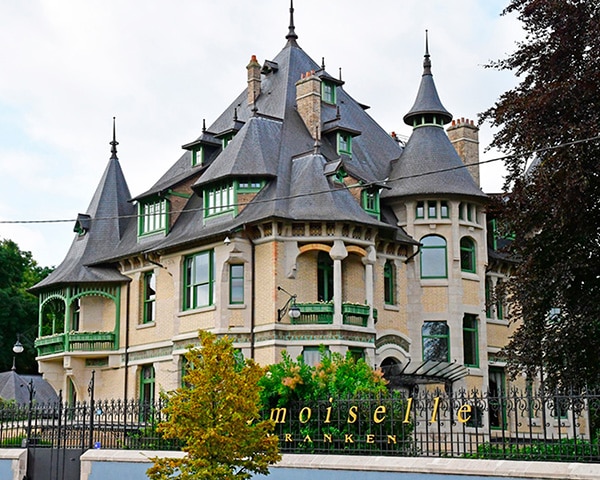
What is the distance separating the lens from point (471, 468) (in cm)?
1545

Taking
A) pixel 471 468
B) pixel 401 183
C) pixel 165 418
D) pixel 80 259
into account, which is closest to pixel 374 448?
pixel 471 468

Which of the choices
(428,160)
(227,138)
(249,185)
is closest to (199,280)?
(249,185)

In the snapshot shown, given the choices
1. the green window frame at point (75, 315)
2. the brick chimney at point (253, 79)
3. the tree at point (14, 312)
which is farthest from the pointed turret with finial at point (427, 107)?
the tree at point (14, 312)

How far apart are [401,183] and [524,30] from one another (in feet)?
39.1

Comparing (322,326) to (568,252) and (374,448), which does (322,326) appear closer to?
(568,252)

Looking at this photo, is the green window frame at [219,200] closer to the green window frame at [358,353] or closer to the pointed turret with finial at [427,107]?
the green window frame at [358,353]

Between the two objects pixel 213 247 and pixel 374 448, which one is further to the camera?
pixel 213 247

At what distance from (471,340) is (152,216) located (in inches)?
493

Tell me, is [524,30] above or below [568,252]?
above

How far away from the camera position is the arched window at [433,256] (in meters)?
35.5

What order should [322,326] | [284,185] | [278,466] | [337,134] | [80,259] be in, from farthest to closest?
[80,259] < [337,134] < [284,185] < [322,326] < [278,466]

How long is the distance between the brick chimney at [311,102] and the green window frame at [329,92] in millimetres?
1427

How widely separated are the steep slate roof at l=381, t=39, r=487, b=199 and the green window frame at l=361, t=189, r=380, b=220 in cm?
61

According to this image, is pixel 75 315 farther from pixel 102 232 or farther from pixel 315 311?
pixel 315 311
